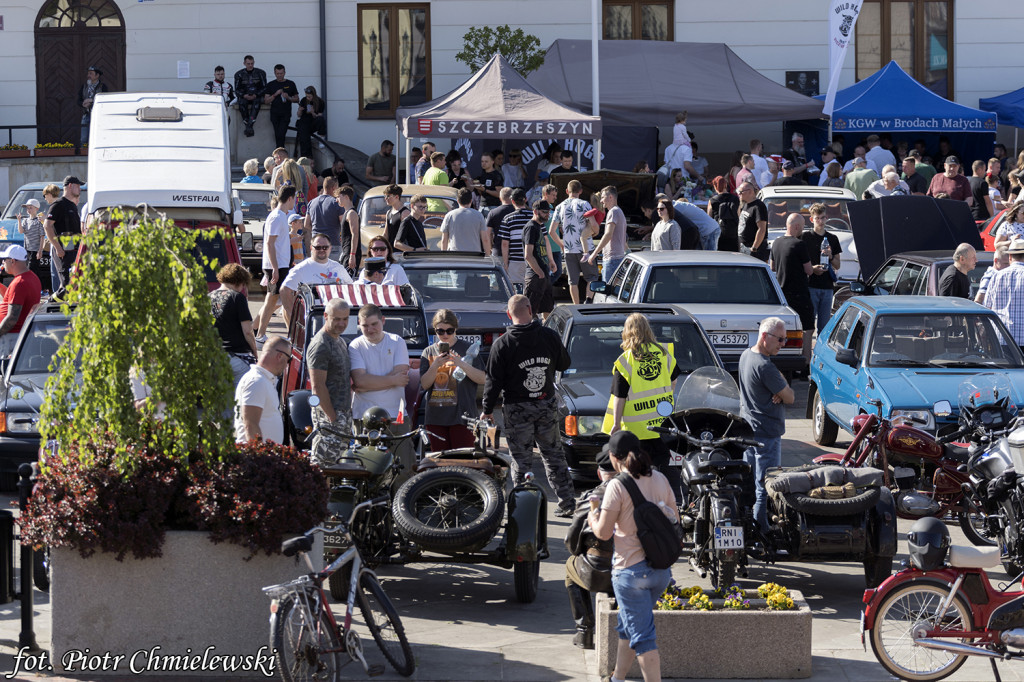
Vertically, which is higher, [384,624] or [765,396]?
[765,396]

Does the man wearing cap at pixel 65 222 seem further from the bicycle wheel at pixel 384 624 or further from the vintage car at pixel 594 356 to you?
the bicycle wheel at pixel 384 624

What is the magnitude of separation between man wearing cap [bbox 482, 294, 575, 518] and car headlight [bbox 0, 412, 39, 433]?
397cm

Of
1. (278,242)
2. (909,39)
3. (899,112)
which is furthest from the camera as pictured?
(909,39)

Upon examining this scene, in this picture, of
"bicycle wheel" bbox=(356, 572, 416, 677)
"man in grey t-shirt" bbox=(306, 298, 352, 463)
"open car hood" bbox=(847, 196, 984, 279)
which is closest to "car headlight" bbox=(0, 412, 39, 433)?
"man in grey t-shirt" bbox=(306, 298, 352, 463)

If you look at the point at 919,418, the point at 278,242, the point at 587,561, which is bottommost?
the point at 587,561

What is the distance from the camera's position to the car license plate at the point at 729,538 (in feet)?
28.3

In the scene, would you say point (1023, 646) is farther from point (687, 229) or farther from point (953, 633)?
point (687, 229)

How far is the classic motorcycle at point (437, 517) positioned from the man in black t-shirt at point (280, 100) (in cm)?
2144

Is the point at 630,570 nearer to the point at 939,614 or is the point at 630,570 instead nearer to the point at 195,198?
the point at 939,614

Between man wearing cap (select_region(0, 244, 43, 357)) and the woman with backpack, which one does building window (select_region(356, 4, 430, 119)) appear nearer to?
man wearing cap (select_region(0, 244, 43, 357))

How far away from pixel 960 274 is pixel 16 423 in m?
9.35

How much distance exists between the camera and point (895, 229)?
17.0m

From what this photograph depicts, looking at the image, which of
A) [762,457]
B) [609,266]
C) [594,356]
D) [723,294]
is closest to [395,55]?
[609,266]

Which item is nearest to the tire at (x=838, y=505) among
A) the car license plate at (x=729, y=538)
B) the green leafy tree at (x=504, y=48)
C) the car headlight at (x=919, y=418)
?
the car license plate at (x=729, y=538)
